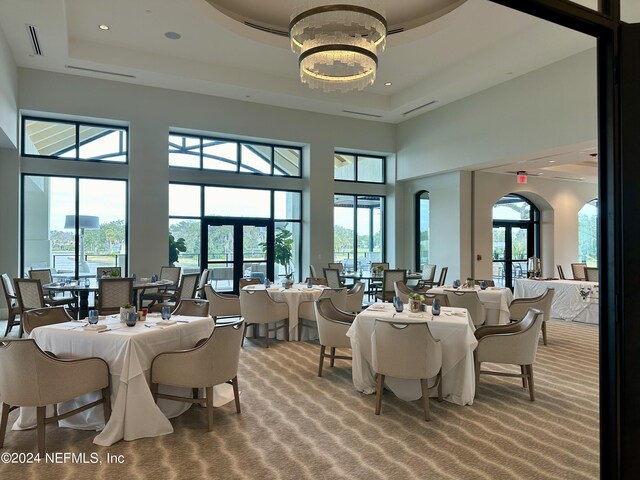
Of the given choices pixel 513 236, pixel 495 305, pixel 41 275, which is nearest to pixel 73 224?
pixel 41 275

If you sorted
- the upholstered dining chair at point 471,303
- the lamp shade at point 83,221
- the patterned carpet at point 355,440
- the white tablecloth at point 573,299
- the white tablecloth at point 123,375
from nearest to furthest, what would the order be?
the patterned carpet at point 355,440 → the white tablecloth at point 123,375 → the upholstered dining chair at point 471,303 → the white tablecloth at point 573,299 → the lamp shade at point 83,221

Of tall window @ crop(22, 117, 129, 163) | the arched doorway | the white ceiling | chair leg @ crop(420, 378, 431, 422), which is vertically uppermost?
the white ceiling

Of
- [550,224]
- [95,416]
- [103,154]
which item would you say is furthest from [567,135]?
[103,154]

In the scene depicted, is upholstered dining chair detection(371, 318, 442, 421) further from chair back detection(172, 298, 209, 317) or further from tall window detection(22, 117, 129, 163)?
tall window detection(22, 117, 129, 163)

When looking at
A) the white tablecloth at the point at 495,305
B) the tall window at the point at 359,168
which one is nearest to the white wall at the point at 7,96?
the tall window at the point at 359,168

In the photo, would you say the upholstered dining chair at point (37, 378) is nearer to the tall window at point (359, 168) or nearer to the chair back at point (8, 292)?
the chair back at point (8, 292)

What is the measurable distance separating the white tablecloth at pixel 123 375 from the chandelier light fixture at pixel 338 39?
432 cm

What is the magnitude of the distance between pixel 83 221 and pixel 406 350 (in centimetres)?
852

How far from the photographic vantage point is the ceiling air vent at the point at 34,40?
287 inches

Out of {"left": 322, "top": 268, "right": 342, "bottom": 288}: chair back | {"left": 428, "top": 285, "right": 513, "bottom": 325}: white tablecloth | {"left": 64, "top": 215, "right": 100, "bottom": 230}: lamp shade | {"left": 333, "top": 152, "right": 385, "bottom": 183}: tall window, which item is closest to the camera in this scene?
{"left": 428, "top": 285, "right": 513, "bottom": 325}: white tablecloth

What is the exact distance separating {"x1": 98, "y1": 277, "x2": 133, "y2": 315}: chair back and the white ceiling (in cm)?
426

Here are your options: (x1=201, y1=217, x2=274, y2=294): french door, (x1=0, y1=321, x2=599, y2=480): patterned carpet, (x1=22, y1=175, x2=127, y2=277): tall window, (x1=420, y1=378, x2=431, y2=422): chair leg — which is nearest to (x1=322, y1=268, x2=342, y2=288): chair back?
(x1=201, y1=217, x2=274, y2=294): french door

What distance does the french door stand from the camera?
11.2 meters

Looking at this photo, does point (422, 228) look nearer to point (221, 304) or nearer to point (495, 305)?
Answer: point (495, 305)
